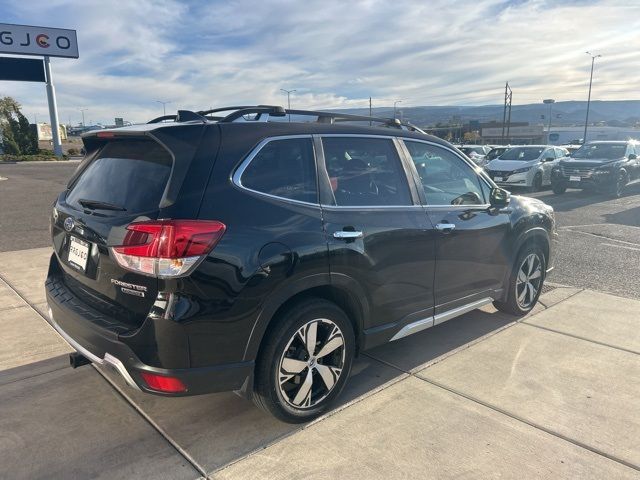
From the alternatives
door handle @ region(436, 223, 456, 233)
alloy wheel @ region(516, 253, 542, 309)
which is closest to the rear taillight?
door handle @ region(436, 223, 456, 233)

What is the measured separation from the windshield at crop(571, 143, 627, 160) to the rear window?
54.0 feet

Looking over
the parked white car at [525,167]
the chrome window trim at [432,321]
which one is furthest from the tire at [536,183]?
the chrome window trim at [432,321]

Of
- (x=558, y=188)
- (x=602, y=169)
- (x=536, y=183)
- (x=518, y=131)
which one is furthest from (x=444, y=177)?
(x=518, y=131)

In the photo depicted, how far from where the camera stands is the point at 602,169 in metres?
15.0

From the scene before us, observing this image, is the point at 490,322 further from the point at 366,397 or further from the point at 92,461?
the point at 92,461

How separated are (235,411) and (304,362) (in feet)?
2.01

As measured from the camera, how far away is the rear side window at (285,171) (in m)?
2.74

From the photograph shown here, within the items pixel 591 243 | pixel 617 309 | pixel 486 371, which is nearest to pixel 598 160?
pixel 591 243

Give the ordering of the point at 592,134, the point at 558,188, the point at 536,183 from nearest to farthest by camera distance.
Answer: the point at 558,188 < the point at 536,183 < the point at 592,134

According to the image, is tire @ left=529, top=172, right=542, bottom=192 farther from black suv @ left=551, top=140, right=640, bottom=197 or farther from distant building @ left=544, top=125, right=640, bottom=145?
distant building @ left=544, top=125, right=640, bottom=145

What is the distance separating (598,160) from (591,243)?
883cm

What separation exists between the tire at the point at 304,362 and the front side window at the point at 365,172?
2.43ft

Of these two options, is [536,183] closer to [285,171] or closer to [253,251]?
[285,171]

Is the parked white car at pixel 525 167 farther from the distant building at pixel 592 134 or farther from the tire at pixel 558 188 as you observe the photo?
the distant building at pixel 592 134
